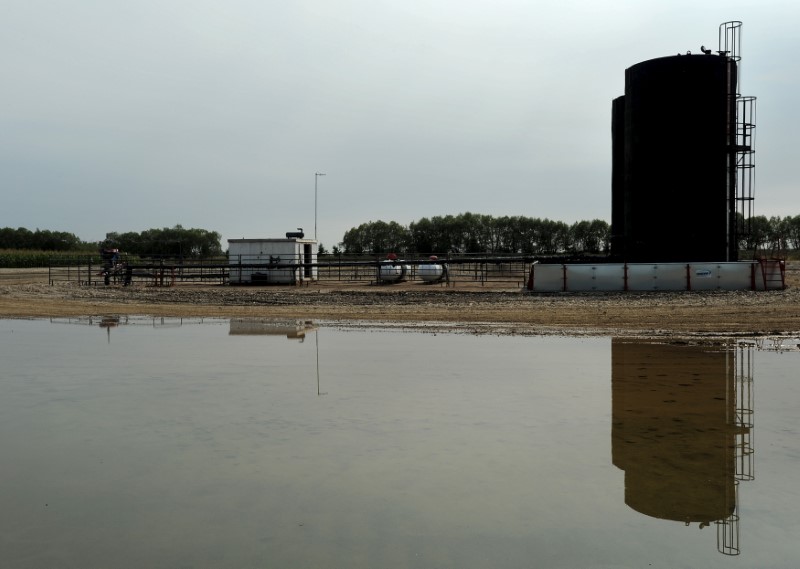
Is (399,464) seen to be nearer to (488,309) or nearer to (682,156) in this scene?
(488,309)

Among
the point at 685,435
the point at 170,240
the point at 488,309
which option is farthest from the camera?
the point at 170,240

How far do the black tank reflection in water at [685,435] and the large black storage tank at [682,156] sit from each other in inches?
707

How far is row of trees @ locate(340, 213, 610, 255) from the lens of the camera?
326ft

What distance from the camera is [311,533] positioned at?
4.99 meters

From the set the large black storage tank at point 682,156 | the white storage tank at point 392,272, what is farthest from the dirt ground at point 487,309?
the white storage tank at point 392,272

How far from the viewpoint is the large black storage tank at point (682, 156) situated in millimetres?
29141

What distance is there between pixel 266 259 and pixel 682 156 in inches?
835

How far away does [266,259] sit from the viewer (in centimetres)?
4194

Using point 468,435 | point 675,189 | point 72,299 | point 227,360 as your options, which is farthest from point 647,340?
point 72,299

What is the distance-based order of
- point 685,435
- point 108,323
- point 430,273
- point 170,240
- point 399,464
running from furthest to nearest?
point 170,240
point 430,273
point 108,323
point 685,435
point 399,464

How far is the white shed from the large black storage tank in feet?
57.4

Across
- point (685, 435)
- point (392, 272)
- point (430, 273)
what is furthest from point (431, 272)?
point (685, 435)

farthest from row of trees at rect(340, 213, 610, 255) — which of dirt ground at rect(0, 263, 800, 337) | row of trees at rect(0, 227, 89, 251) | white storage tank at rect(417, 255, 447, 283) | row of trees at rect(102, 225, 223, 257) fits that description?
dirt ground at rect(0, 263, 800, 337)

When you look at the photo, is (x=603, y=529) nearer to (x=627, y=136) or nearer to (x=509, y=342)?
(x=509, y=342)
